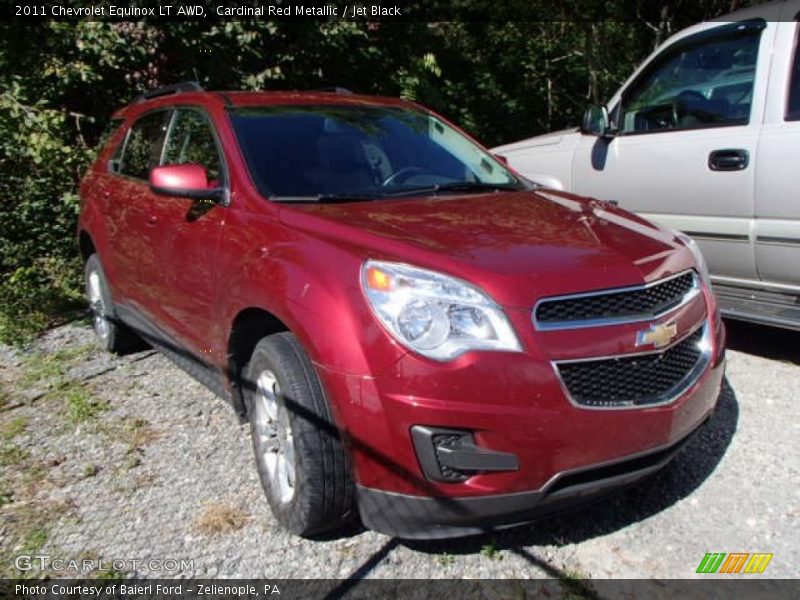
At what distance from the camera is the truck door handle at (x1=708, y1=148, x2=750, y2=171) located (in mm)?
4035

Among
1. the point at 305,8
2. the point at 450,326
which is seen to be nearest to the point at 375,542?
the point at 450,326

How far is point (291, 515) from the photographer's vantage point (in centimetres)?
264

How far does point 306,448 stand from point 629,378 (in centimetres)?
114

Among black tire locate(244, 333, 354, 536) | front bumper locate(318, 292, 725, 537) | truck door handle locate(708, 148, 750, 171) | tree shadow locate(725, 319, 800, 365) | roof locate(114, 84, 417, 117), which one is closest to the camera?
front bumper locate(318, 292, 725, 537)

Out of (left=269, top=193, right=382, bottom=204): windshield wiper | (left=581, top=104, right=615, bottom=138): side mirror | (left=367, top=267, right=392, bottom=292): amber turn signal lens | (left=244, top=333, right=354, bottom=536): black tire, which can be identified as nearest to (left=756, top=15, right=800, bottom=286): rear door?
(left=581, top=104, right=615, bottom=138): side mirror

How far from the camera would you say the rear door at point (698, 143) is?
13.5 ft

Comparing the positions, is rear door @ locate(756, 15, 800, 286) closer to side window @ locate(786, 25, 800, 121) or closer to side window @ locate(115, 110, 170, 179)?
side window @ locate(786, 25, 800, 121)

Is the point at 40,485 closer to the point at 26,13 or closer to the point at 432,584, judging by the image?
the point at 432,584

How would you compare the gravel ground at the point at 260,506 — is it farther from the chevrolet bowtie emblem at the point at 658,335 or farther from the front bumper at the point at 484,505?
the chevrolet bowtie emblem at the point at 658,335

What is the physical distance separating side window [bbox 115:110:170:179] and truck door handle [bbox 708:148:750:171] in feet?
10.7

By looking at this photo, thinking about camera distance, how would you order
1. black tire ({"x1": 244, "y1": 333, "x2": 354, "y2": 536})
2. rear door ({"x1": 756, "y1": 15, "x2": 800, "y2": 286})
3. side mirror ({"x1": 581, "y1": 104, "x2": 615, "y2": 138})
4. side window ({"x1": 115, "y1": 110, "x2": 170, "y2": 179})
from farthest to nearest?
side mirror ({"x1": 581, "y1": 104, "x2": 615, "y2": 138}) < side window ({"x1": 115, "y1": 110, "x2": 170, "y2": 179}) < rear door ({"x1": 756, "y1": 15, "x2": 800, "y2": 286}) < black tire ({"x1": 244, "y1": 333, "x2": 354, "y2": 536})

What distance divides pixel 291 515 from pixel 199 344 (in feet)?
3.77

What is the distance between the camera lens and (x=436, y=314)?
89.8 inches

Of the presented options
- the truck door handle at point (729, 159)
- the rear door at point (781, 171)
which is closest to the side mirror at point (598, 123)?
the truck door handle at point (729, 159)
